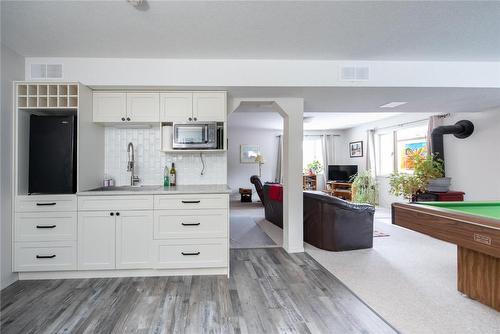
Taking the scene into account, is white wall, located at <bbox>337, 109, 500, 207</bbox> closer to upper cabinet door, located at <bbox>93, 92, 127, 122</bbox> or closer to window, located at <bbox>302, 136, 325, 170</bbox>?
window, located at <bbox>302, 136, 325, 170</bbox>

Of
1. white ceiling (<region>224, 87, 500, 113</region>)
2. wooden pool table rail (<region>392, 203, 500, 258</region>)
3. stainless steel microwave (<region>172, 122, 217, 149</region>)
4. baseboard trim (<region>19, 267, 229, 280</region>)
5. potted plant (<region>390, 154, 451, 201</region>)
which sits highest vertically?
white ceiling (<region>224, 87, 500, 113</region>)

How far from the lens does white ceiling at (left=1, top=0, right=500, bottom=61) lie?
2.09 metres

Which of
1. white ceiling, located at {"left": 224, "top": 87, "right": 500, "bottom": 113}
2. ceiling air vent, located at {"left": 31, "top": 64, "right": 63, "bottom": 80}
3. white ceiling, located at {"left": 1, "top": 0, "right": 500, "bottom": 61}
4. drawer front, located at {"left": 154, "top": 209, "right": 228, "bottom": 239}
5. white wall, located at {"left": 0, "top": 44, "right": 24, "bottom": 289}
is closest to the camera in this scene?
white ceiling, located at {"left": 1, "top": 0, "right": 500, "bottom": 61}

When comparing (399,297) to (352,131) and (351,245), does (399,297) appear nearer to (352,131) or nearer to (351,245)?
(351,245)

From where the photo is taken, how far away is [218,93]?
3.24m

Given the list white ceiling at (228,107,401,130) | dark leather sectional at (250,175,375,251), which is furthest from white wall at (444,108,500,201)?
dark leather sectional at (250,175,375,251)

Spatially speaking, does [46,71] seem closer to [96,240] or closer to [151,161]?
[151,161]

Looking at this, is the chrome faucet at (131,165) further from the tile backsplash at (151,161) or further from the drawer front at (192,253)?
the drawer front at (192,253)

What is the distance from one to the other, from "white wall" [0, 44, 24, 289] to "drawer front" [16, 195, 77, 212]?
0.39ft

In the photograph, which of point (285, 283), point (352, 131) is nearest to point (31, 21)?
point (285, 283)

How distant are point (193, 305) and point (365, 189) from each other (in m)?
6.43

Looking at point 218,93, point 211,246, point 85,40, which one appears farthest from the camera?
Result: point 218,93

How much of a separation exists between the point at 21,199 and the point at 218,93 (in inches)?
94.7

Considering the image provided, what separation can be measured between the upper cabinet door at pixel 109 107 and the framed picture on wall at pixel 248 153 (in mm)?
6239
